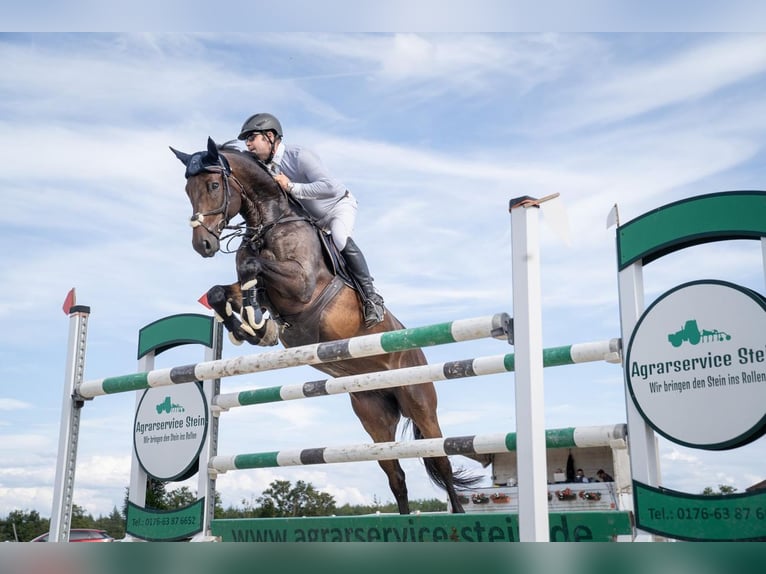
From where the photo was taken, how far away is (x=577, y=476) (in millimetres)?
3564

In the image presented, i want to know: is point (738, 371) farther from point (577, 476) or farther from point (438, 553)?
point (438, 553)

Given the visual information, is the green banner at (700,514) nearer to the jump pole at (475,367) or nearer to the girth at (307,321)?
the jump pole at (475,367)

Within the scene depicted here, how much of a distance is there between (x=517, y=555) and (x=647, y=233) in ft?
7.95

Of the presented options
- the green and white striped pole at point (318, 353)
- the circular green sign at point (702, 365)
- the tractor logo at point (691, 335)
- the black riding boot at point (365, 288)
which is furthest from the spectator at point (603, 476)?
the green and white striped pole at point (318, 353)

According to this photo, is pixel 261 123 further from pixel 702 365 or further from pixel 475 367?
pixel 702 365

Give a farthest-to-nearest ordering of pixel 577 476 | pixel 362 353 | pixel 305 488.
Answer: pixel 305 488
pixel 577 476
pixel 362 353

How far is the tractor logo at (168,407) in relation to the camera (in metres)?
3.69

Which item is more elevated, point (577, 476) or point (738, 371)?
point (738, 371)

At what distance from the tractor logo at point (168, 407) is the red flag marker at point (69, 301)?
630mm

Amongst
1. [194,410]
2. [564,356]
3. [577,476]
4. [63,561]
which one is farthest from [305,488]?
[63,561]

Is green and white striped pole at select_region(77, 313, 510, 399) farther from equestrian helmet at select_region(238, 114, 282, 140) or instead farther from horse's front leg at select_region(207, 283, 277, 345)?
equestrian helmet at select_region(238, 114, 282, 140)

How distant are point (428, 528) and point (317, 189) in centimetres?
160

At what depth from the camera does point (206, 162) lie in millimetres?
3238

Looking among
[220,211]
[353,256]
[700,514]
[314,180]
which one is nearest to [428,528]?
[700,514]
